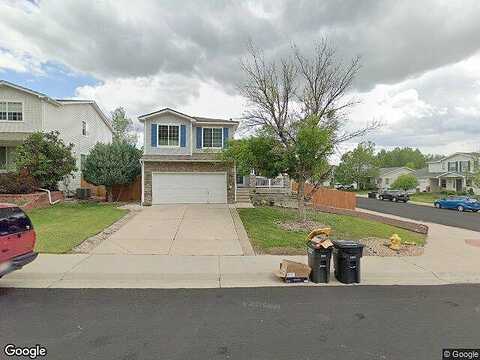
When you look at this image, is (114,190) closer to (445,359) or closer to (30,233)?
(30,233)

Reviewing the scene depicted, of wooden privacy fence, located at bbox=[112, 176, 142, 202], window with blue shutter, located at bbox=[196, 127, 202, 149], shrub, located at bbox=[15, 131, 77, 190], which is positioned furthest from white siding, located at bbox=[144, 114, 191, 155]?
shrub, located at bbox=[15, 131, 77, 190]

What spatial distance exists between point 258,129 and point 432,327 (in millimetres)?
11349

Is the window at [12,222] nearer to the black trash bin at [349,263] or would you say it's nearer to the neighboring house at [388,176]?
the black trash bin at [349,263]

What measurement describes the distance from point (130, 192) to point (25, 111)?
865cm

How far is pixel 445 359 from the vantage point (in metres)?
3.62

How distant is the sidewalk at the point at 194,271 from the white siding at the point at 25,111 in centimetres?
1649

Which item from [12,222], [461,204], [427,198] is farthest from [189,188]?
[427,198]

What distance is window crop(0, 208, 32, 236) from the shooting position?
17.0 feet

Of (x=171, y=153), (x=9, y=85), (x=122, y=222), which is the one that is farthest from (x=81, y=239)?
(x=9, y=85)

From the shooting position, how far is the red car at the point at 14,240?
5156mm

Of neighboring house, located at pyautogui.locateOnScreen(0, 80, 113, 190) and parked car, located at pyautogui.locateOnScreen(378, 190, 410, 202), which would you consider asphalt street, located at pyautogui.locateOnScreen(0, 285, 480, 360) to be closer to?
neighboring house, located at pyautogui.locateOnScreen(0, 80, 113, 190)

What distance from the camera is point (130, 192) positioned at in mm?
22219

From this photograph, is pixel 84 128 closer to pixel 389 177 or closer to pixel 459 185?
pixel 459 185

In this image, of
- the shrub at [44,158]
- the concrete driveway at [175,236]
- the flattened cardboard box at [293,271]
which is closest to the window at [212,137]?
the concrete driveway at [175,236]
